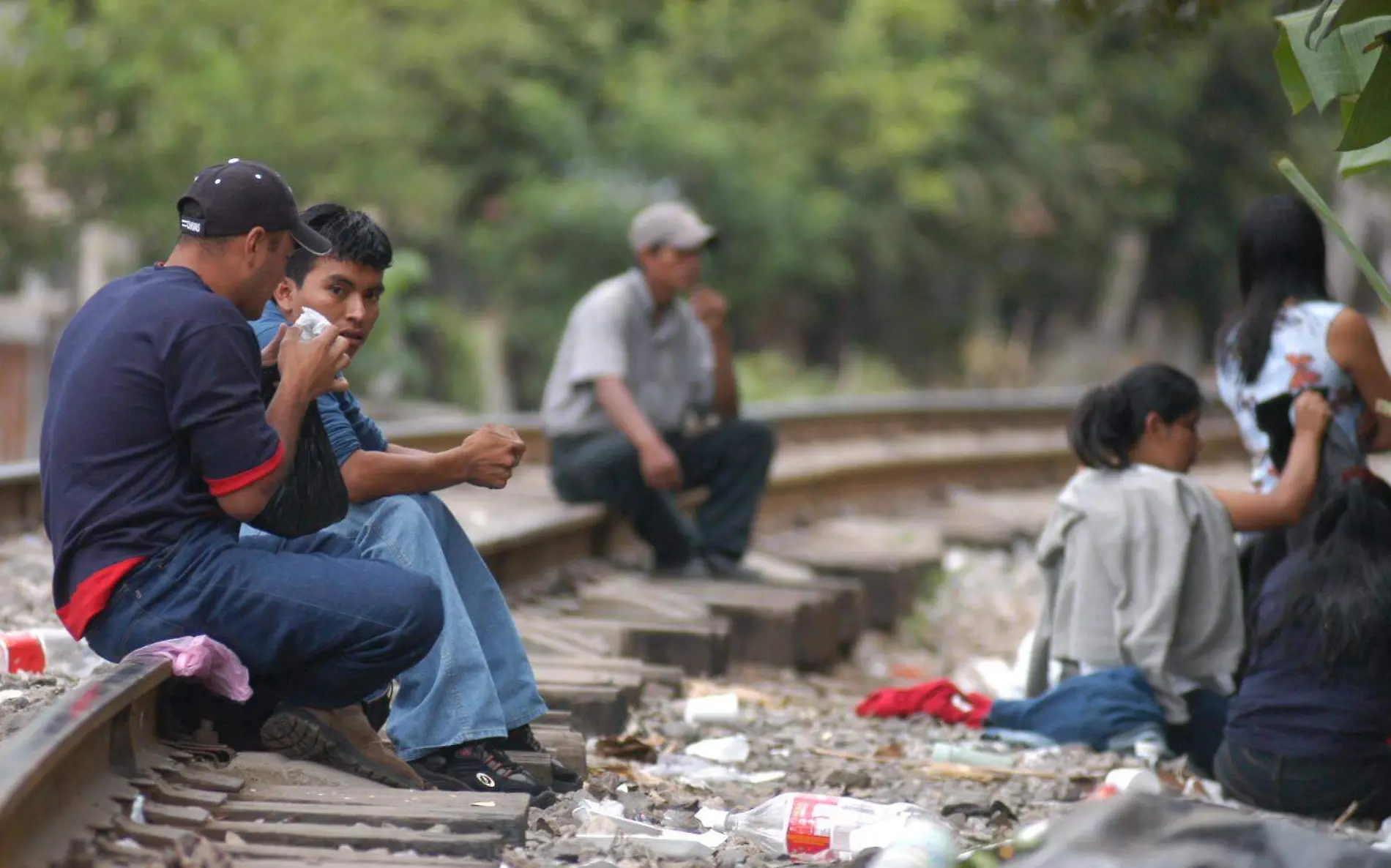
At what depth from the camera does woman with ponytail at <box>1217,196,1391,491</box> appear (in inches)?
231

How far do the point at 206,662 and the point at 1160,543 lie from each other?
3.23 meters

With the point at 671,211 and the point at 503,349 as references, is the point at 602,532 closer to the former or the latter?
the point at 671,211

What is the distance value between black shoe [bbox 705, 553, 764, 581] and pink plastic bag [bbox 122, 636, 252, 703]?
4582mm

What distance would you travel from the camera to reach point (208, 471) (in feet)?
12.1

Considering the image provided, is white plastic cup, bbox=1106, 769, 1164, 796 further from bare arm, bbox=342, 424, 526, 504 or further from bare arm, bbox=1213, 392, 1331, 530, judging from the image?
bare arm, bbox=342, 424, 526, 504

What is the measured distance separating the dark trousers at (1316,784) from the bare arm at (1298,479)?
34.6 inches

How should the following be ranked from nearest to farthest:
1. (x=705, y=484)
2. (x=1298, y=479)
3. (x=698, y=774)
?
1. (x=698, y=774)
2. (x=1298, y=479)
3. (x=705, y=484)

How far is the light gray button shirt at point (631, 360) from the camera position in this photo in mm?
7945

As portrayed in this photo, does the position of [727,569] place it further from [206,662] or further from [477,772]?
[206,662]

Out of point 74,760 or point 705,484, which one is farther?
point 705,484

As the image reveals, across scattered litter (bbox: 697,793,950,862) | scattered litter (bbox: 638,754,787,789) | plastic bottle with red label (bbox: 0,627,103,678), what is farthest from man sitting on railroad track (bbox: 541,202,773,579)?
scattered litter (bbox: 697,793,950,862)

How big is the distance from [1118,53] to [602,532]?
22.0 metres

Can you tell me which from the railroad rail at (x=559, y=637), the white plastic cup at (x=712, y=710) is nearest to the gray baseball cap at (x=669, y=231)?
the railroad rail at (x=559, y=637)


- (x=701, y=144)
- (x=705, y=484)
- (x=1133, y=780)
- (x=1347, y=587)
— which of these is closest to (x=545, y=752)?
(x=1133, y=780)
